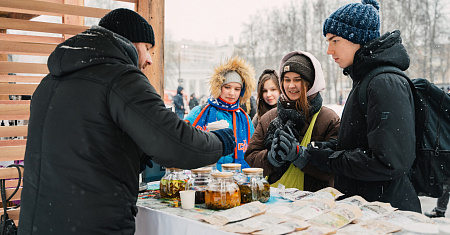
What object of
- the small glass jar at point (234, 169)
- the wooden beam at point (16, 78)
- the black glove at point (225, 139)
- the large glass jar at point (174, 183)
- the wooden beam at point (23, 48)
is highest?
the wooden beam at point (23, 48)

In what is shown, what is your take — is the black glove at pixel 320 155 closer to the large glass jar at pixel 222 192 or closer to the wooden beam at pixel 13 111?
the large glass jar at pixel 222 192

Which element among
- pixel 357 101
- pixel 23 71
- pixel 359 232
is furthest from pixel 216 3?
pixel 359 232

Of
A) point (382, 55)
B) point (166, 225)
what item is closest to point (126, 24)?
point (166, 225)

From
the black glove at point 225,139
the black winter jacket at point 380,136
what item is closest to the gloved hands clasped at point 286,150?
the black winter jacket at point 380,136

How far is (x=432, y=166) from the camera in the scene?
1.89 meters

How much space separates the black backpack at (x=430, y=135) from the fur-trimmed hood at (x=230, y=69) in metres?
1.88

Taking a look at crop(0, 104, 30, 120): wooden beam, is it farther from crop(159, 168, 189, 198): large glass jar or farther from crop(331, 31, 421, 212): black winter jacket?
crop(331, 31, 421, 212): black winter jacket

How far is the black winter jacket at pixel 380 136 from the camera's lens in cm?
178

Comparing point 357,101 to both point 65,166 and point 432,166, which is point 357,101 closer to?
point 432,166

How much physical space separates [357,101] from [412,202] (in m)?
0.56

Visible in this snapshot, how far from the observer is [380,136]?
5.86 feet

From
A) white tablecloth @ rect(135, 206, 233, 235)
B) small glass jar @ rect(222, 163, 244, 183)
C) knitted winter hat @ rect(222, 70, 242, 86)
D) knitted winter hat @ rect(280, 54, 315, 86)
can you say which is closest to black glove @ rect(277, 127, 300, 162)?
small glass jar @ rect(222, 163, 244, 183)

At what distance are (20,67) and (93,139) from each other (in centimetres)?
175

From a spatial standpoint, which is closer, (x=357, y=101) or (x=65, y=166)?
(x=65, y=166)
